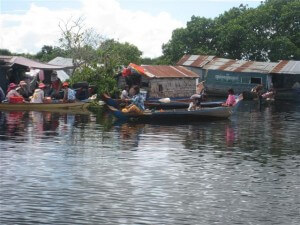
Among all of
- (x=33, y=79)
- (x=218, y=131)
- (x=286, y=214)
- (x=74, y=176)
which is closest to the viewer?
(x=286, y=214)

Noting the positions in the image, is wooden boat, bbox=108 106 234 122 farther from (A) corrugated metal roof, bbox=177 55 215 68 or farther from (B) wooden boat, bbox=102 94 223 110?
(A) corrugated metal roof, bbox=177 55 215 68

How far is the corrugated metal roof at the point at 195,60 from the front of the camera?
55.3 meters

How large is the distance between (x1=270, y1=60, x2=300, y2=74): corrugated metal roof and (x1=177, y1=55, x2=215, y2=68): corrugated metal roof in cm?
680

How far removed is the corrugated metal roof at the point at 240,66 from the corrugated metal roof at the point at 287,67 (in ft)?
1.90

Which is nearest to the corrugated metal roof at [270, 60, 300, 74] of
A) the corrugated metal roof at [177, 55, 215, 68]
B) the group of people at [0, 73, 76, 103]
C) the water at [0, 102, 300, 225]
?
the corrugated metal roof at [177, 55, 215, 68]

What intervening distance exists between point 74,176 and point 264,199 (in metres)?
4.28

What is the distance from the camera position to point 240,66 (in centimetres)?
5275

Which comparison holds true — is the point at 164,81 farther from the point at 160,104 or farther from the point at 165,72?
the point at 160,104

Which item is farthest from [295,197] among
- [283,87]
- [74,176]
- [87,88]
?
[283,87]

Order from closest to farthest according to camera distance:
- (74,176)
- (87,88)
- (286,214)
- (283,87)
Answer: (286,214), (74,176), (87,88), (283,87)

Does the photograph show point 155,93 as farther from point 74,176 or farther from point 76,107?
point 74,176

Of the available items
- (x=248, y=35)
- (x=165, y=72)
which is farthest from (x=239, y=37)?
(x=165, y=72)

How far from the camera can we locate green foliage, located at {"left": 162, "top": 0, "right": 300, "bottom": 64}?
56.5 meters

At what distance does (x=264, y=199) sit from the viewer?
1243 cm
